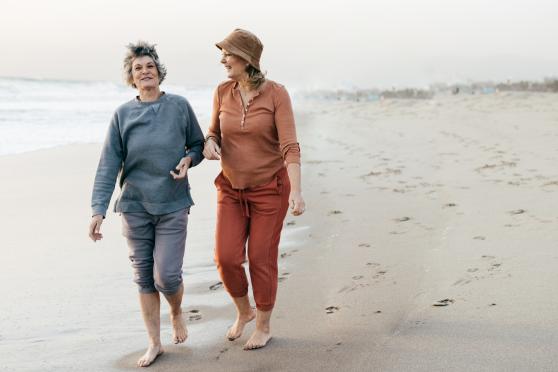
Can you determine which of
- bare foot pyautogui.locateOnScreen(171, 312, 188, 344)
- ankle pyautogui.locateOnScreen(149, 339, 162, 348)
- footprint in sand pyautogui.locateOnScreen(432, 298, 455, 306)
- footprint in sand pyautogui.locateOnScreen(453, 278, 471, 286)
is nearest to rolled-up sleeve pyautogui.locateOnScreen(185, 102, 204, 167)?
bare foot pyautogui.locateOnScreen(171, 312, 188, 344)

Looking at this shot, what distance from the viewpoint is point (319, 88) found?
40.9m

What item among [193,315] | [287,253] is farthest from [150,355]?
[287,253]

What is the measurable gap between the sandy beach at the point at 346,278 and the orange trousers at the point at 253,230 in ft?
1.20

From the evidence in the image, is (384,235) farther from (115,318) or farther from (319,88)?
(319,88)

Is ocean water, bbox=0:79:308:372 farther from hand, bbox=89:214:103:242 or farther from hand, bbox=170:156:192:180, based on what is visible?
hand, bbox=170:156:192:180

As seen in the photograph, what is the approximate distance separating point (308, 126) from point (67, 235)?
449 inches

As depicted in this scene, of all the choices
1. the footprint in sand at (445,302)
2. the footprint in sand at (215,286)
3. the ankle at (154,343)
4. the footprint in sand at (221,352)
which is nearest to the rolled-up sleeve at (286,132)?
the footprint in sand at (221,352)

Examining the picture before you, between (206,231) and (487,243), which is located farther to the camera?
(206,231)

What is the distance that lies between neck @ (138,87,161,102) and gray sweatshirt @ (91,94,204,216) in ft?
0.09

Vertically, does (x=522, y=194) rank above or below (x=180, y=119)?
below

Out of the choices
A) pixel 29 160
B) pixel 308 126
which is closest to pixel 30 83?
pixel 308 126

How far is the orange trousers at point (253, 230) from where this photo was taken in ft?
12.4

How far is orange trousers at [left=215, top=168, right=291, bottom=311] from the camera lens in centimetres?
378

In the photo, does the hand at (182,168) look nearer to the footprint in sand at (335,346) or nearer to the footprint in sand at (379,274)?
the footprint in sand at (335,346)
